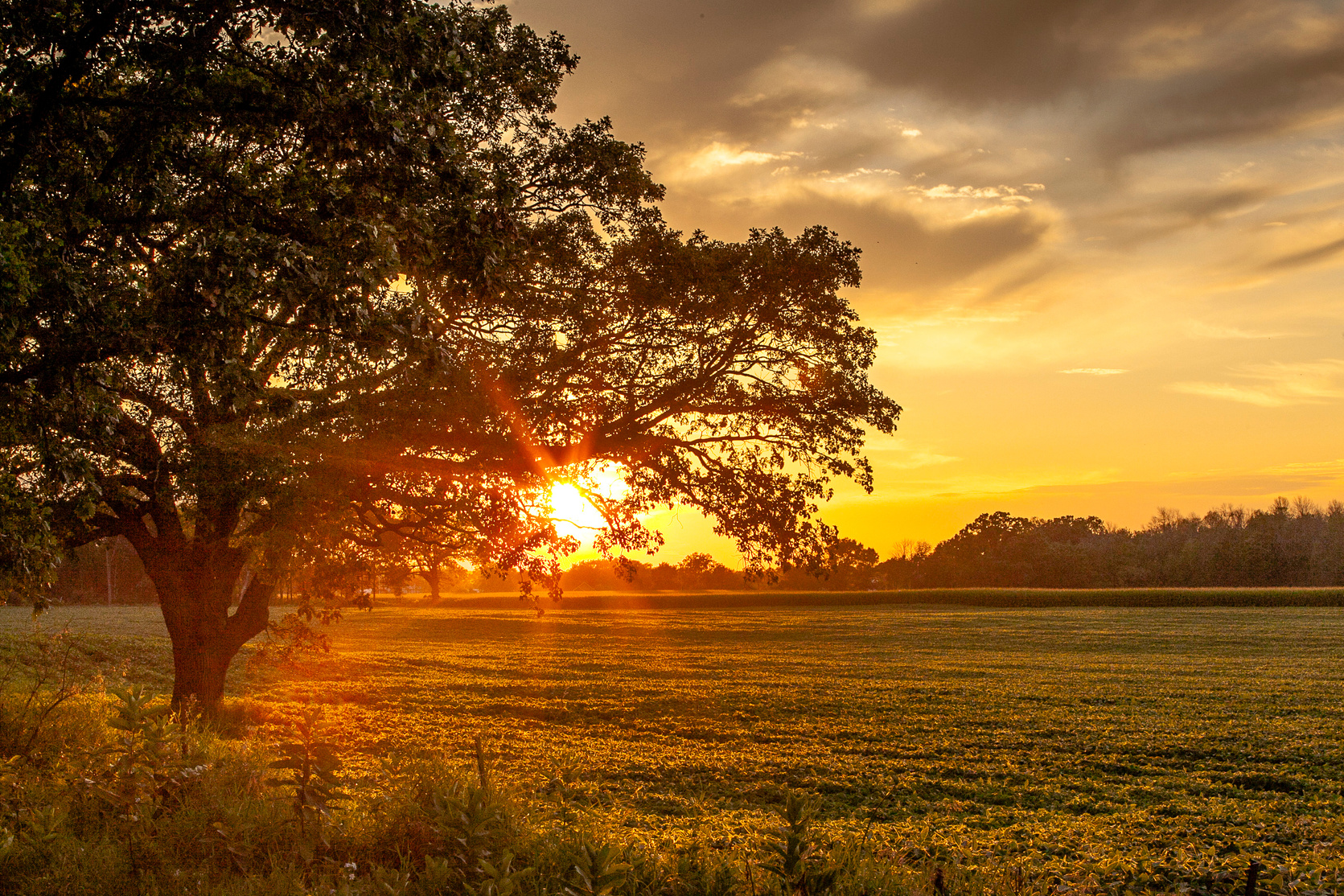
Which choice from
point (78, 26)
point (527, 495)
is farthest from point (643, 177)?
point (78, 26)

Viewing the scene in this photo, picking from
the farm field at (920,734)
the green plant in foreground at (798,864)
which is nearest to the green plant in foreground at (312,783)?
the green plant in foreground at (798,864)

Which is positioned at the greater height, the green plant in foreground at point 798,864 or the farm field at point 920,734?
the green plant in foreground at point 798,864

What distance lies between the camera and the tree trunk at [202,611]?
14578mm

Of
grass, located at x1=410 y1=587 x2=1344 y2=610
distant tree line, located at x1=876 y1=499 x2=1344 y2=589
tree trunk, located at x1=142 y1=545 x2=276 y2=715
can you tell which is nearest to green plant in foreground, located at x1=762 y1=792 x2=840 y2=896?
tree trunk, located at x1=142 y1=545 x2=276 y2=715

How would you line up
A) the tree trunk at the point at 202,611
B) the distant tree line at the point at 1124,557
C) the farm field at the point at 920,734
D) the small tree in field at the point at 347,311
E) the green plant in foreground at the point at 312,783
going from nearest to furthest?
the green plant in foreground at the point at 312,783
the small tree in field at the point at 347,311
the farm field at the point at 920,734
the tree trunk at the point at 202,611
the distant tree line at the point at 1124,557

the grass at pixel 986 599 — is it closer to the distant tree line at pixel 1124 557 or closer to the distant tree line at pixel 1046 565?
the distant tree line at pixel 1046 565

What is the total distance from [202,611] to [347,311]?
32.6ft

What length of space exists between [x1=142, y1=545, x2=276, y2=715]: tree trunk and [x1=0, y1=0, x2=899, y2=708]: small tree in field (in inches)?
1.8

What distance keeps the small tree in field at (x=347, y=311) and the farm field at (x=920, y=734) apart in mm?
3915

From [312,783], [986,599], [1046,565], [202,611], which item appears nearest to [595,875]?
[312,783]

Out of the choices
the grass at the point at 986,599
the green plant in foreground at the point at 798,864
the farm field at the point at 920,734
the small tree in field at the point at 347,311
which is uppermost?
the small tree in field at the point at 347,311

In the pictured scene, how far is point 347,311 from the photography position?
7.45 m

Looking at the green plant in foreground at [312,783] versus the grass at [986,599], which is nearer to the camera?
the green plant in foreground at [312,783]

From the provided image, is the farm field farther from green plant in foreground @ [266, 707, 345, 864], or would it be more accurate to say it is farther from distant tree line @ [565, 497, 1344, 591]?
distant tree line @ [565, 497, 1344, 591]
